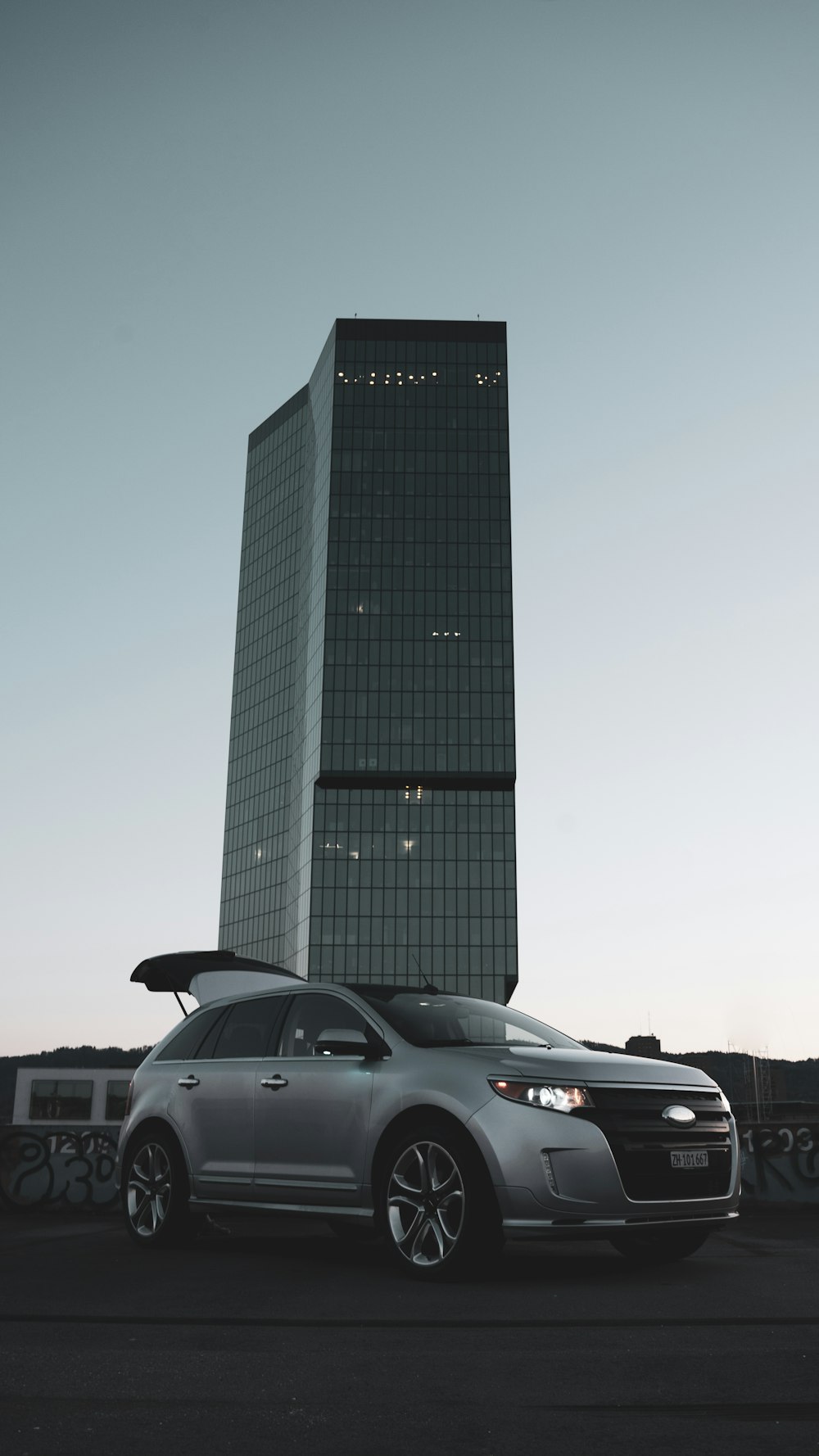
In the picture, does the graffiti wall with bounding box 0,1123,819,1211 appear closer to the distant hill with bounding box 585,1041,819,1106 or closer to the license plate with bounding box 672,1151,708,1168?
the license plate with bounding box 672,1151,708,1168

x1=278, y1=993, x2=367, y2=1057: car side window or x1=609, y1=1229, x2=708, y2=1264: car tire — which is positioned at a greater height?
x1=278, y1=993, x2=367, y2=1057: car side window

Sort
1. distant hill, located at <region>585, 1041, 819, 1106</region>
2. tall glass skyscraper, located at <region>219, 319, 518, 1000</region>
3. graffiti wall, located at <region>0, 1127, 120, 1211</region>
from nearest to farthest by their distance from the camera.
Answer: graffiti wall, located at <region>0, 1127, 120, 1211</region> → tall glass skyscraper, located at <region>219, 319, 518, 1000</region> → distant hill, located at <region>585, 1041, 819, 1106</region>

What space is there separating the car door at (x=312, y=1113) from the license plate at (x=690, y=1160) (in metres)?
1.61

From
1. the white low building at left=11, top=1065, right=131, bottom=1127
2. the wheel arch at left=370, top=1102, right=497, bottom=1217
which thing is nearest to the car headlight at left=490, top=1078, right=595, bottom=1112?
the wheel arch at left=370, top=1102, right=497, bottom=1217

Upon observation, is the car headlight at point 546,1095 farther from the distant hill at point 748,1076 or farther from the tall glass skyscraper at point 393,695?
the distant hill at point 748,1076

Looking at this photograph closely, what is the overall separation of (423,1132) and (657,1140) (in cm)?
116

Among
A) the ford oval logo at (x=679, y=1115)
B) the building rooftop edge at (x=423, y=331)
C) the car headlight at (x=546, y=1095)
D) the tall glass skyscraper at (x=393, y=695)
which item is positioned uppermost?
the building rooftop edge at (x=423, y=331)

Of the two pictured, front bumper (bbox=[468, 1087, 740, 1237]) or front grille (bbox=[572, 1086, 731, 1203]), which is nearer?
front bumper (bbox=[468, 1087, 740, 1237])

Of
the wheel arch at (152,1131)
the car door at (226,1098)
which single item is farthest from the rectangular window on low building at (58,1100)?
the car door at (226,1098)

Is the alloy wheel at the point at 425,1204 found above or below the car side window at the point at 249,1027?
below

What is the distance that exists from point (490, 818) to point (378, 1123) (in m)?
105

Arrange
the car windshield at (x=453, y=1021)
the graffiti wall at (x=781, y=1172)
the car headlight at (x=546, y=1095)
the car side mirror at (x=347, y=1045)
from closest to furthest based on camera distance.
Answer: the car headlight at (x=546, y=1095) → the car side mirror at (x=347, y=1045) → the car windshield at (x=453, y=1021) → the graffiti wall at (x=781, y=1172)

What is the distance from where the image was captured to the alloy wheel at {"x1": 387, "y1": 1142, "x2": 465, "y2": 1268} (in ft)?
20.6

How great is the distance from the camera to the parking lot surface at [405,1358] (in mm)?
3311
